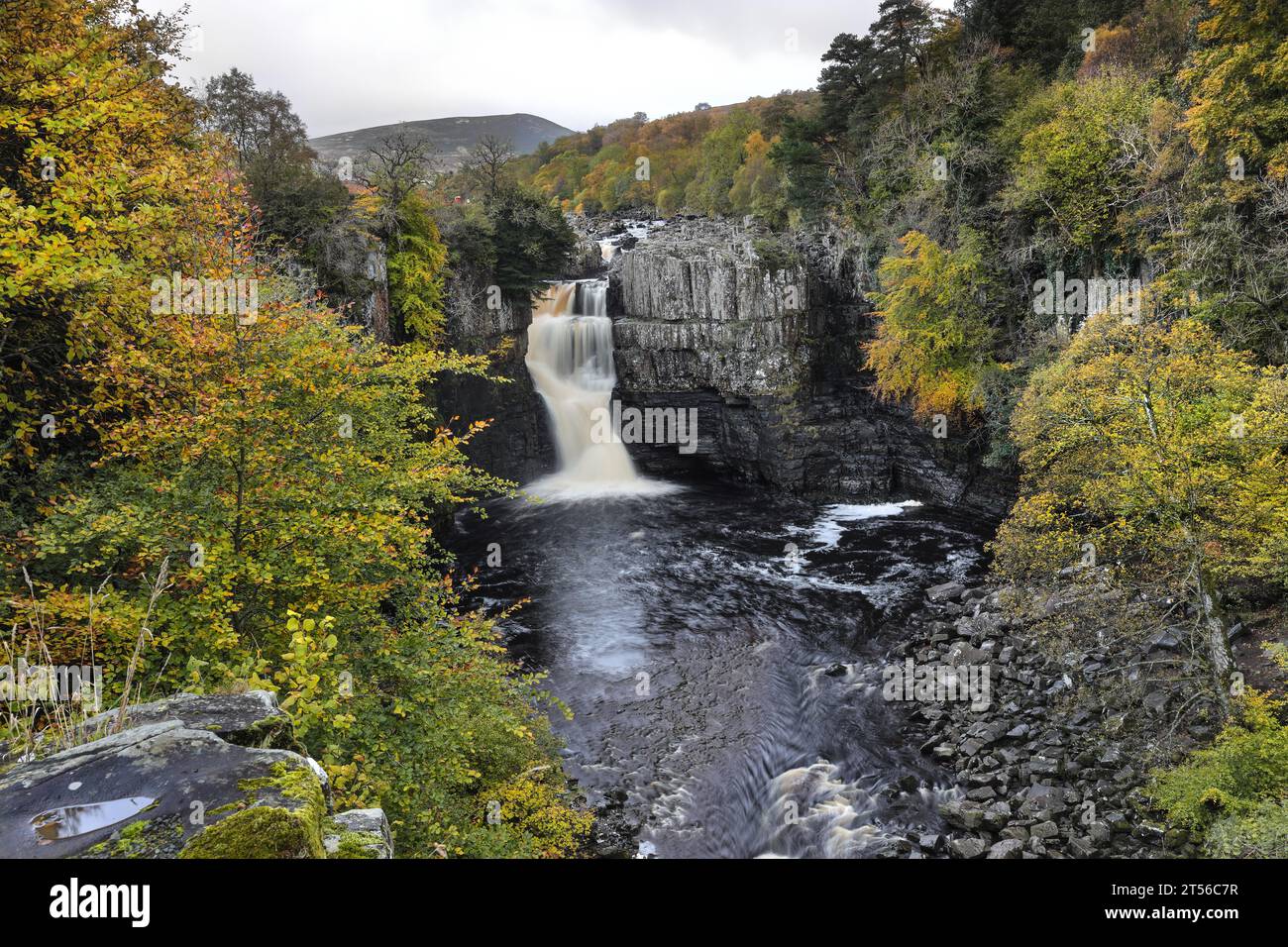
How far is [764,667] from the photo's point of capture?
57.4ft

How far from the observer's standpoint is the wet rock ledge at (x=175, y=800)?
342 cm

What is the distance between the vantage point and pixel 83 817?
3.54 m

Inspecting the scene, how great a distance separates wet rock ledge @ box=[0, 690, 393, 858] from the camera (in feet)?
11.2

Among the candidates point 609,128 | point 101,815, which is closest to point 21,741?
point 101,815

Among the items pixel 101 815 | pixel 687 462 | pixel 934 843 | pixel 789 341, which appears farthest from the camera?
pixel 687 462

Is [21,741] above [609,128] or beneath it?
beneath

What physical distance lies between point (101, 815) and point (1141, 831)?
43.2 feet

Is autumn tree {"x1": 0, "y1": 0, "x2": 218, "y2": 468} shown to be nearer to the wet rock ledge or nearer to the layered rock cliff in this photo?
the wet rock ledge

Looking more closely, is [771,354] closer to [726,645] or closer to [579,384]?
[579,384]

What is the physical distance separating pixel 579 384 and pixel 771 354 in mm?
10286

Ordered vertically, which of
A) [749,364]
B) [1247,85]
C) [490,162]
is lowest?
[749,364]

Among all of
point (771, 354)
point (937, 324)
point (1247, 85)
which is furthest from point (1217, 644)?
point (771, 354)
